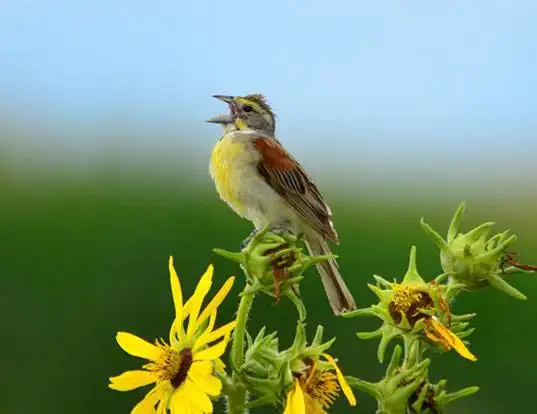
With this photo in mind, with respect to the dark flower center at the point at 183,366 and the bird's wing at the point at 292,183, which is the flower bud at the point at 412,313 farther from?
the bird's wing at the point at 292,183

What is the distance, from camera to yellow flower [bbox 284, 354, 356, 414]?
1253 millimetres

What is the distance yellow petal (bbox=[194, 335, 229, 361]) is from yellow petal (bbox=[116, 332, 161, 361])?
0.08 meters

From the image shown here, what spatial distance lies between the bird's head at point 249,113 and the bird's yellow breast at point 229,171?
5 cm

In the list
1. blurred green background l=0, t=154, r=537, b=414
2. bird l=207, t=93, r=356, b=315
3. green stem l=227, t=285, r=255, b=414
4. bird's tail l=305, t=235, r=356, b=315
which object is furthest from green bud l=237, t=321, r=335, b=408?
blurred green background l=0, t=154, r=537, b=414

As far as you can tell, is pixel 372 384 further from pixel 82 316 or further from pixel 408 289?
pixel 82 316

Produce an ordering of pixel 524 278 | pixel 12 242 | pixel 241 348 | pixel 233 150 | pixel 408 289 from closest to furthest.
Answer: pixel 241 348, pixel 408 289, pixel 233 150, pixel 524 278, pixel 12 242

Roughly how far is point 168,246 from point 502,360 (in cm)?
160

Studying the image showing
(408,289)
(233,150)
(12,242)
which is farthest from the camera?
(12,242)

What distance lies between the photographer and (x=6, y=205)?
5672mm

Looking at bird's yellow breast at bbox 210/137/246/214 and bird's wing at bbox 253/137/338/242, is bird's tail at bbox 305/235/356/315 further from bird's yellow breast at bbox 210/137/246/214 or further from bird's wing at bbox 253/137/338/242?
bird's yellow breast at bbox 210/137/246/214

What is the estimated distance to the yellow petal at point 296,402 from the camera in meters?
1.24

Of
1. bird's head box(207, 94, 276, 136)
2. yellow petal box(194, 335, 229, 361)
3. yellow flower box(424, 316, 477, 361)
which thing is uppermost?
bird's head box(207, 94, 276, 136)

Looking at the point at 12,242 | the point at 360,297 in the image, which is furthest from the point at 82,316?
the point at 360,297

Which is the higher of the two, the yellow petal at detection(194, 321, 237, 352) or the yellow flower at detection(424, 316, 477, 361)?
the yellow flower at detection(424, 316, 477, 361)
